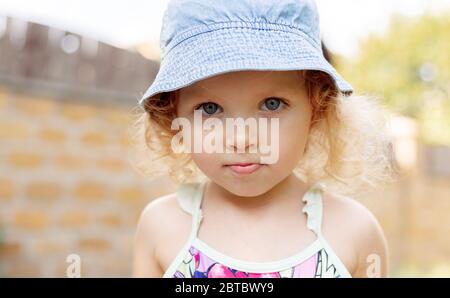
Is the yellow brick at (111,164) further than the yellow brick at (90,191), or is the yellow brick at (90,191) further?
the yellow brick at (111,164)

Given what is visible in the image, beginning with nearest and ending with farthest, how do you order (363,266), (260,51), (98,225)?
1. (260,51)
2. (363,266)
3. (98,225)

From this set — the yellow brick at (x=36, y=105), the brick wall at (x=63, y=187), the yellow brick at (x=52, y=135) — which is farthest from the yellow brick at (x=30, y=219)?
the yellow brick at (x=36, y=105)

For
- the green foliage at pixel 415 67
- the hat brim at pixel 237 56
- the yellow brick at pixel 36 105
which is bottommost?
the hat brim at pixel 237 56

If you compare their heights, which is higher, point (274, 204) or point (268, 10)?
point (268, 10)

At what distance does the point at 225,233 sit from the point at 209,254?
45mm

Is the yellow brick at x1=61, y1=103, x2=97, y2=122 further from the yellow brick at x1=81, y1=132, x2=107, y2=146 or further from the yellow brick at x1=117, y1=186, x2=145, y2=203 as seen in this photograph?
the yellow brick at x1=117, y1=186, x2=145, y2=203

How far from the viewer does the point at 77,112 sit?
298 centimetres

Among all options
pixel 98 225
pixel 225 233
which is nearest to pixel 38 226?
pixel 98 225

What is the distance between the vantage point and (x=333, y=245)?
93 centimetres

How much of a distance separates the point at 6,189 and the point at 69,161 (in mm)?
337

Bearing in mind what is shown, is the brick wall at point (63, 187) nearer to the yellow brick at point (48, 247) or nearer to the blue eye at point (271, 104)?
the yellow brick at point (48, 247)

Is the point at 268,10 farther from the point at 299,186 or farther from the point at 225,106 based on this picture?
the point at 299,186

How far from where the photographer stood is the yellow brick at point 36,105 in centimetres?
279

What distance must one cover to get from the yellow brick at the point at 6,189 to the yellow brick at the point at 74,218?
28cm
